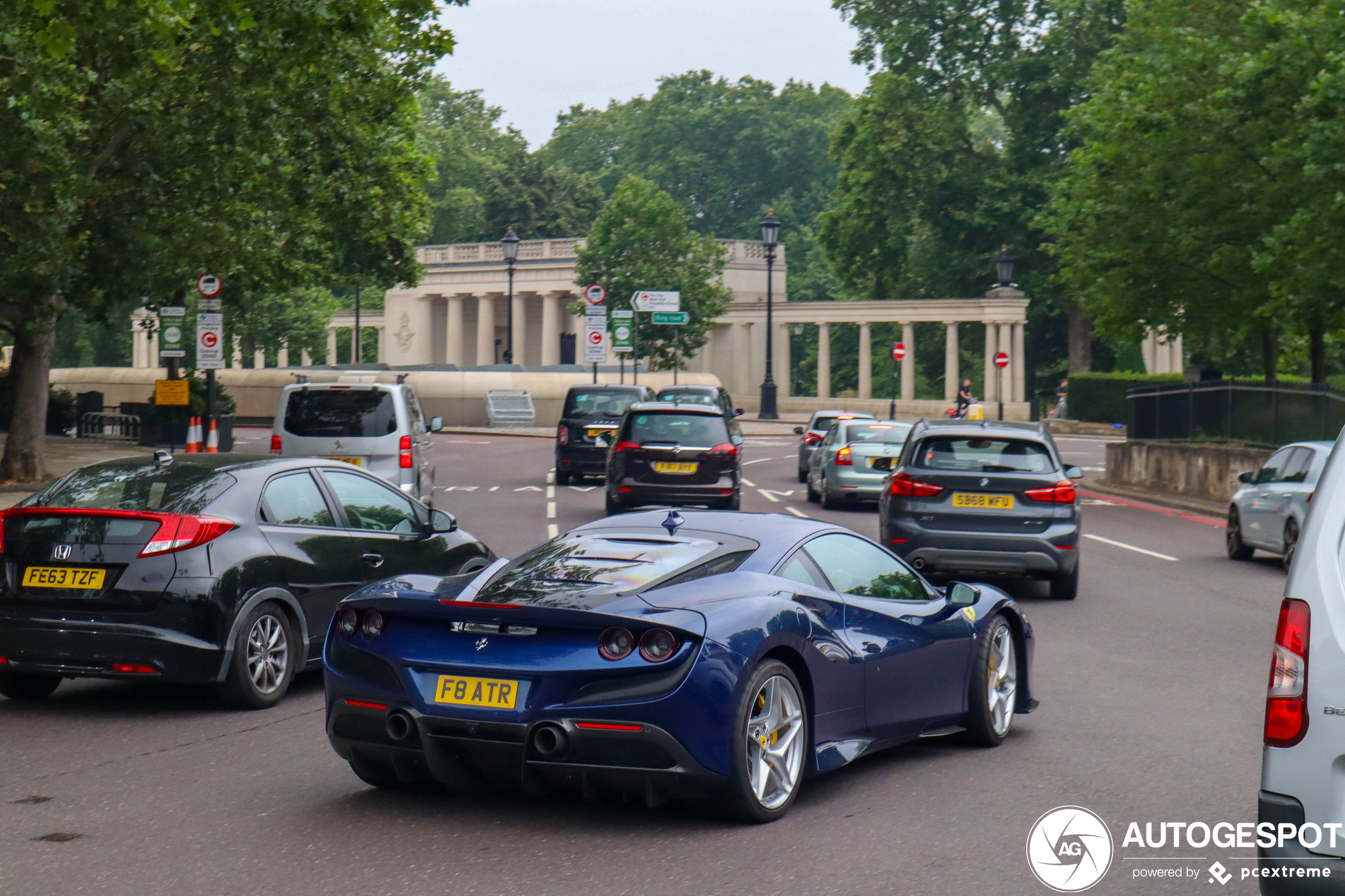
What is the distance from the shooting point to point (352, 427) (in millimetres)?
19828

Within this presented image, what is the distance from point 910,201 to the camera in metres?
67.9

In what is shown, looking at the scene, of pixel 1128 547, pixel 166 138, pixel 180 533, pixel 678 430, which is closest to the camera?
pixel 180 533

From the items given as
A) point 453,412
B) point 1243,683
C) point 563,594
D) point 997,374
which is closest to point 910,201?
point 997,374

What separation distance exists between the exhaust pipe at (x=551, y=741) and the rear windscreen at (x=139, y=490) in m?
3.65

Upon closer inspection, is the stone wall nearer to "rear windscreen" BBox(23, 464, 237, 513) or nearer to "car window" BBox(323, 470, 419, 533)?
"car window" BBox(323, 470, 419, 533)

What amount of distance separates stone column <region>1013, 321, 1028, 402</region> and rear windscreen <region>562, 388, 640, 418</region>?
40.8 meters

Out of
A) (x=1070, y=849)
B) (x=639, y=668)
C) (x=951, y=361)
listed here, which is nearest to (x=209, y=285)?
(x=639, y=668)

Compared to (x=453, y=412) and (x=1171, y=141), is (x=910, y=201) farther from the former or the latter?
(x=1171, y=141)

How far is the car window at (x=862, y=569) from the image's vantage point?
7.51m

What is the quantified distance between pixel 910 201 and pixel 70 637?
6144 cm

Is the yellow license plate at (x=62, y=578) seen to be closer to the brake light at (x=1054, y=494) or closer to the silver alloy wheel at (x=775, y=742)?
the silver alloy wheel at (x=775, y=742)

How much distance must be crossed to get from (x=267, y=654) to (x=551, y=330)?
8057 cm

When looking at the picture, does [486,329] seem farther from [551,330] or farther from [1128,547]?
[1128,547]

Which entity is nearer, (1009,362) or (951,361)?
(1009,362)
